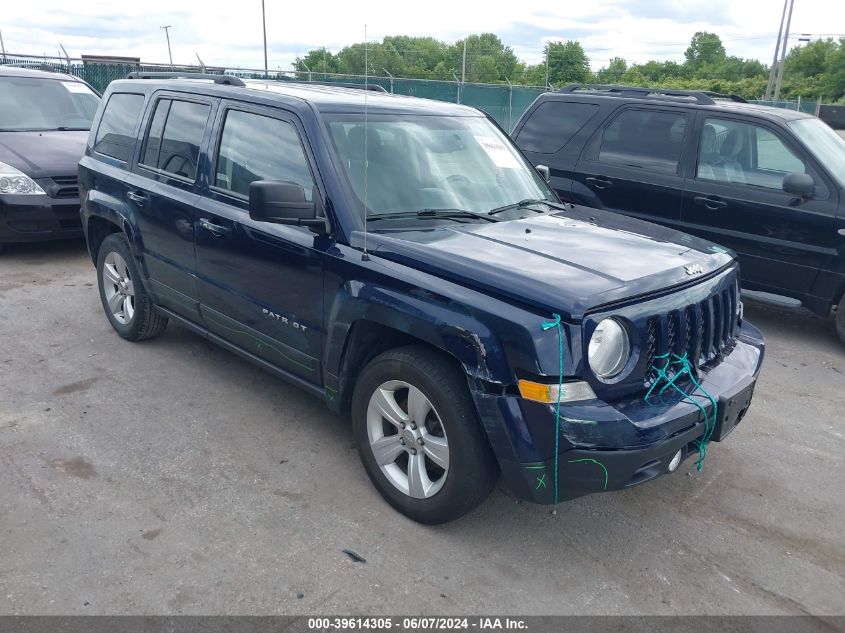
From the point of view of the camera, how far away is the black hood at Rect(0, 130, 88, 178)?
25.1 feet

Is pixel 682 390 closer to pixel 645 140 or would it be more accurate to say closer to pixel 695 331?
pixel 695 331

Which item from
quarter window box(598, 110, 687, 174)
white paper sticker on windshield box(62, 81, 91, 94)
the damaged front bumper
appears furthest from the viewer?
white paper sticker on windshield box(62, 81, 91, 94)

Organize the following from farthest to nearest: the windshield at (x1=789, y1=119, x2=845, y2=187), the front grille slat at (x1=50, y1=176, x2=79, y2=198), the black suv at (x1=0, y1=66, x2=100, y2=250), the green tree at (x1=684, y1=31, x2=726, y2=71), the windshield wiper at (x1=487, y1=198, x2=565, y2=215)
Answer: the green tree at (x1=684, y1=31, x2=726, y2=71), the front grille slat at (x1=50, y1=176, x2=79, y2=198), the black suv at (x1=0, y1=66, x2=100, y2=250), the windshield at (x1=789, y1=119, x2=845, y2=187), the windshield wiper at (x1=487, y1=198, x2=565, y2=215)

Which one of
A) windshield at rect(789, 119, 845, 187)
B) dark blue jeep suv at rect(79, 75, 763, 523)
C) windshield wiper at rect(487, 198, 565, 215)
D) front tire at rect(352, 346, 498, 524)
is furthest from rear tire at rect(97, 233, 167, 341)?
windshield at rect(789, 119, 845, 187)

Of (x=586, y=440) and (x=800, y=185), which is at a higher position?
(x=800, y=185)

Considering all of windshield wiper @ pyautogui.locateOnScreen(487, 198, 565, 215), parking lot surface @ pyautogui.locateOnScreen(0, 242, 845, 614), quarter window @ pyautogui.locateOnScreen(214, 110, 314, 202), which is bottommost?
parking lot surface @ pyautogui.locateOnScreen(0, 242, 845, 614)

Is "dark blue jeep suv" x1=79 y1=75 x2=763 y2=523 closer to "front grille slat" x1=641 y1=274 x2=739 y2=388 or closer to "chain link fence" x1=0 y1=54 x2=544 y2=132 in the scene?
"front grille slat" x1=641 y1=274 x2=739 y2=388

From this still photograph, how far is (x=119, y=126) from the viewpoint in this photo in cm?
534

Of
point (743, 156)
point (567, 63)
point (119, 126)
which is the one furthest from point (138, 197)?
point (567, 63)

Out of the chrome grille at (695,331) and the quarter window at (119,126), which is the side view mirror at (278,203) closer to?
the chrome grille at (695,331)

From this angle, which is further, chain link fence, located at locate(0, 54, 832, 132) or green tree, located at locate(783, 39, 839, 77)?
green tree, located at locate(783, 39, 839, 77)

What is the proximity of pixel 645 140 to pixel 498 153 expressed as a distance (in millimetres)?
2899

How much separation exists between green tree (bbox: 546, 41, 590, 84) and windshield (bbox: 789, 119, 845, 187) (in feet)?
203

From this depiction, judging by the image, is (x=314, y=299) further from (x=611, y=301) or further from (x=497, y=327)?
(x=611, y=301)
